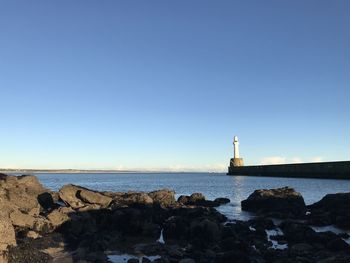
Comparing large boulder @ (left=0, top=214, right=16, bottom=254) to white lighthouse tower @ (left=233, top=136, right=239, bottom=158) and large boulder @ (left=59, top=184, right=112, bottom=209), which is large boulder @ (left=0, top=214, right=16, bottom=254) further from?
white lighthouse tower @ (left=233, top=136, right=239, bottom=158)

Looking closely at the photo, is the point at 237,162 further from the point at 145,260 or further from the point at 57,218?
the point at 145,260

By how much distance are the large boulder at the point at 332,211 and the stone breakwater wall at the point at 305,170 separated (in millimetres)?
51097

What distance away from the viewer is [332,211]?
3136 centimetres

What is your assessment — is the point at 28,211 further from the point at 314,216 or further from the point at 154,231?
the point at 314,216

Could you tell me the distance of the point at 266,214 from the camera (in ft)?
107

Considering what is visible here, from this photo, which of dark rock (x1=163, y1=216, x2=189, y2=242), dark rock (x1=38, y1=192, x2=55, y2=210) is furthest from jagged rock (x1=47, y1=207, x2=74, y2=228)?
dark rock (x1=38, y1=192, x2=55, y2=210)

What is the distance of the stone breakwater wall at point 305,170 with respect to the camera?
Answer: 276 ft

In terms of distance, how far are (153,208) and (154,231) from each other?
21.6 ft

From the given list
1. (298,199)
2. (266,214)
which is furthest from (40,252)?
(298,199)

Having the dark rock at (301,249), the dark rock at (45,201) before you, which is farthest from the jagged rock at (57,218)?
the dark rock at (301,249)

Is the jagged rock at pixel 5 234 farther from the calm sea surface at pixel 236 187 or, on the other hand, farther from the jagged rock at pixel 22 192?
the calm sea surface at pixel 236 187

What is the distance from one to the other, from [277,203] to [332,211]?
4.50m

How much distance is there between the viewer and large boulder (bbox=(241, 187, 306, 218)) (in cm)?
3287

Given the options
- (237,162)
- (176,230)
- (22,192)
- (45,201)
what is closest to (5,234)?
(176,230)
